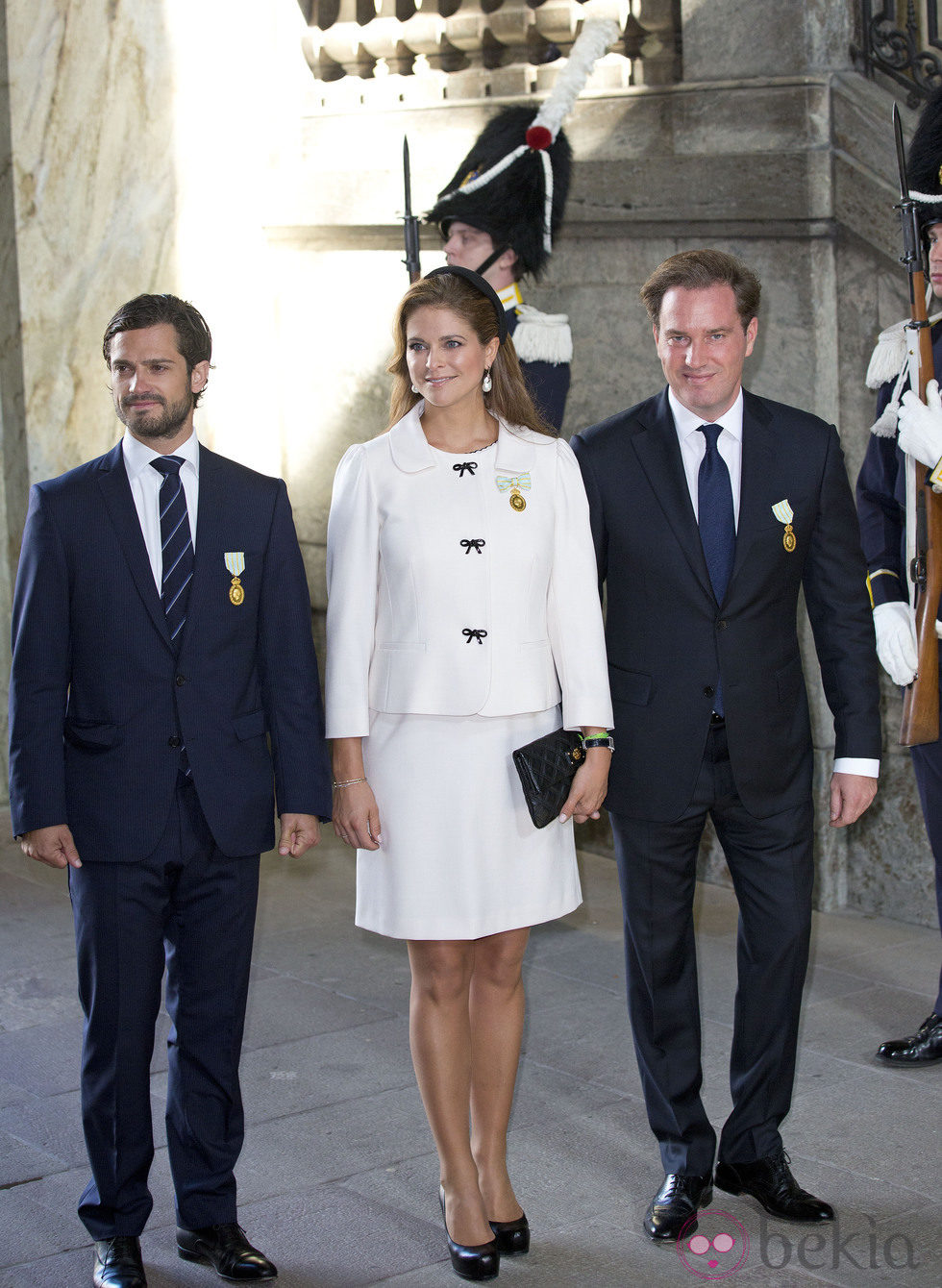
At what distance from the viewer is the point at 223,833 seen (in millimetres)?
3139

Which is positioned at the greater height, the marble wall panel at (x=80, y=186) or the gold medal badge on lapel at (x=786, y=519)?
the marble wall panel at (x=80, y=186)

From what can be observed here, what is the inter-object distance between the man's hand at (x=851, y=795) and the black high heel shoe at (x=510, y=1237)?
1.08 meters

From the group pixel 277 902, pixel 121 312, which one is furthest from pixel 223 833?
pixel 277 902

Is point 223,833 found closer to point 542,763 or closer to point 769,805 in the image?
point 542,763

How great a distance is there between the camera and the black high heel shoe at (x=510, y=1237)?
10.8 ft

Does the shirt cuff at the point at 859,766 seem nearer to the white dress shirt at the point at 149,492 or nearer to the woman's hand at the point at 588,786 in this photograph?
the woman's hand at the point at 588,786

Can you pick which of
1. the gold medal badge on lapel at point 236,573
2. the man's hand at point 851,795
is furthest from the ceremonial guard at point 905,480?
the gold medal badge on lapel at point 236,573

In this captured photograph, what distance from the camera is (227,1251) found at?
10.5 feet

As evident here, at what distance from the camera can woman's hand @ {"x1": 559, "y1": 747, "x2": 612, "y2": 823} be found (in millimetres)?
3248

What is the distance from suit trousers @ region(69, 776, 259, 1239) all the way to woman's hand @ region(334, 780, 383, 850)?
0.21 meters

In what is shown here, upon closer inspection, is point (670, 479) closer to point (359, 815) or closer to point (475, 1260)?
point (359, 815)

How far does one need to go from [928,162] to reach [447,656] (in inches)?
87.8

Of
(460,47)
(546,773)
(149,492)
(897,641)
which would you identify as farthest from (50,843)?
(460,47)

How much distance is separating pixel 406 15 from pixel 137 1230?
18.0 feet
